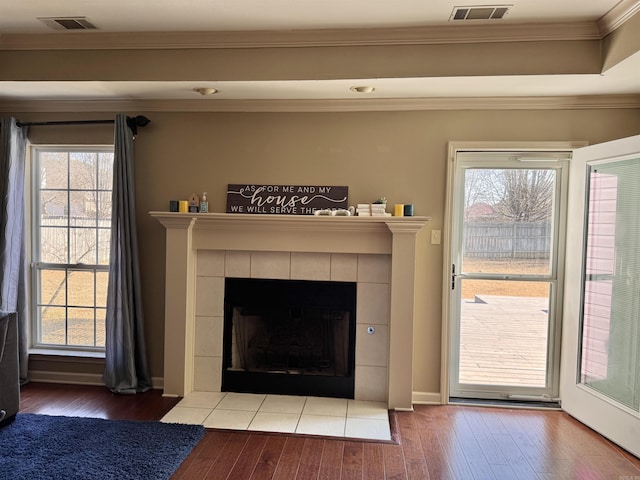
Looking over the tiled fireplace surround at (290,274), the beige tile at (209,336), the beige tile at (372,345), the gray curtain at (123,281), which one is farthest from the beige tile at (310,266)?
the gray curtain at (123,281)

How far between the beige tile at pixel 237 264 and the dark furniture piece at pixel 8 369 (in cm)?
142

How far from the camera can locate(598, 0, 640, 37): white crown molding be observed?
2.21m

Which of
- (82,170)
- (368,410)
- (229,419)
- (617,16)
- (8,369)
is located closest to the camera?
(617,16)

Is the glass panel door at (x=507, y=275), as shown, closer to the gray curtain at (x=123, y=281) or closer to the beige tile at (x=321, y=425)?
the beige tile at (x=321, y=425)

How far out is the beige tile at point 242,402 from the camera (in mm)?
3082

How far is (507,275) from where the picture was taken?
3.26 metres

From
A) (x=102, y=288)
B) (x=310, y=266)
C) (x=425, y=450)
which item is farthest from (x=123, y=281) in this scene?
(x=425, y=450)

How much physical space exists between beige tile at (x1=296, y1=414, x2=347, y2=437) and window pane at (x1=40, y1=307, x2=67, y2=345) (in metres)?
2.17

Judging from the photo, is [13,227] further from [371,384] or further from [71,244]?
[371,384]

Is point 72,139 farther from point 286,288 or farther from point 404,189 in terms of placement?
A: point 404,189

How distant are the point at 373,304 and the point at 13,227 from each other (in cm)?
281

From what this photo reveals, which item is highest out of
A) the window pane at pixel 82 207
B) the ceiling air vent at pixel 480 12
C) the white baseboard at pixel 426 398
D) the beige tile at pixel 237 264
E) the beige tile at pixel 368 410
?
the ceiling air vent at pixel 480 12

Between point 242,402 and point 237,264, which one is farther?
point 237,264

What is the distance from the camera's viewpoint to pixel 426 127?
3.19m
